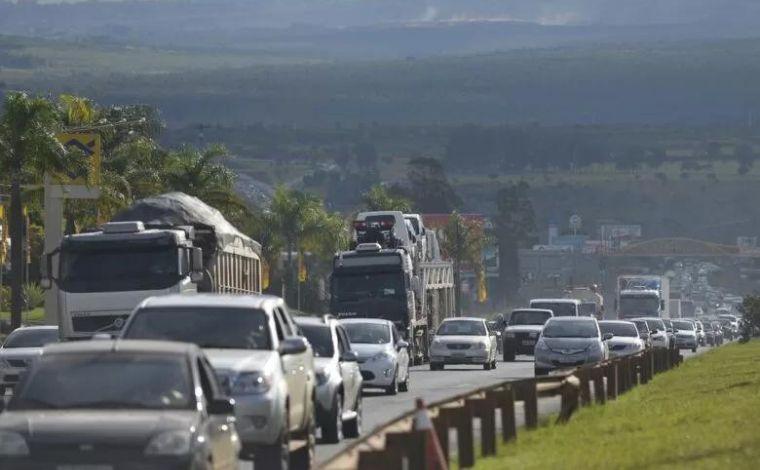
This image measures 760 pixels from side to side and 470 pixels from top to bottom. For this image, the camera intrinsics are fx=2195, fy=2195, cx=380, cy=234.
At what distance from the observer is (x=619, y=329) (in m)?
59.8

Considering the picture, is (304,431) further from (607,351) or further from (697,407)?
(607,351)

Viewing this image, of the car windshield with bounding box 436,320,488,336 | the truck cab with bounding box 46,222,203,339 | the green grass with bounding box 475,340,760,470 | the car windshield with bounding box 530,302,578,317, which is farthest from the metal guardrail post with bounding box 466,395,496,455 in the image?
the car windshield with bounding box 530,302,578,317

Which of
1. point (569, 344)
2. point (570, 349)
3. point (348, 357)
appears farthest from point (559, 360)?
point (348, 357)

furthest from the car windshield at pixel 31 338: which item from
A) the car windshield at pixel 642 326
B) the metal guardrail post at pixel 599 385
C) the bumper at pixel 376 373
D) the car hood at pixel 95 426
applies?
the car windshield at pixel 642 326

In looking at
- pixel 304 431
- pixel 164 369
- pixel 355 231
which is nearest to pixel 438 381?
pixel 355 231

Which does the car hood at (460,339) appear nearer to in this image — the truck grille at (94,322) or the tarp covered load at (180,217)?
the tarp covered load at (180,217)

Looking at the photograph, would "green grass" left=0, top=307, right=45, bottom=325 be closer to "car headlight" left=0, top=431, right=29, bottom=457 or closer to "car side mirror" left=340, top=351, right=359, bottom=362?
"car side mirror" left=340, top=351, right=359, bottom=362

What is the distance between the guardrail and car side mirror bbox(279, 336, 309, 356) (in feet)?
4.84

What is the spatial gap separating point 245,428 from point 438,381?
2958 centimetres

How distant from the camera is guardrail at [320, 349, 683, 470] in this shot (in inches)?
670

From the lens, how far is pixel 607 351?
52844 millimetres

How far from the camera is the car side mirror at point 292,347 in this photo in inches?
853

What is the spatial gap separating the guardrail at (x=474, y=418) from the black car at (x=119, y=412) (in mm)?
1215

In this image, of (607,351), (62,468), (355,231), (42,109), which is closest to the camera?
(62,468)
